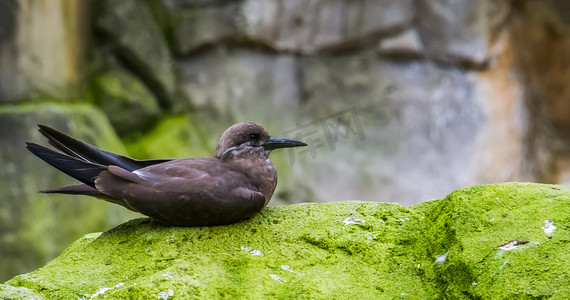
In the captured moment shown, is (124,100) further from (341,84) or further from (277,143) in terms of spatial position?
(277,143)

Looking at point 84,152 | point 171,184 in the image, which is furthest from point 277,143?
point 84,152

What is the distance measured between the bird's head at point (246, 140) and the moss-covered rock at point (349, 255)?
0.91 ft

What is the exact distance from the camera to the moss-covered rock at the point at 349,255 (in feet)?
6.68

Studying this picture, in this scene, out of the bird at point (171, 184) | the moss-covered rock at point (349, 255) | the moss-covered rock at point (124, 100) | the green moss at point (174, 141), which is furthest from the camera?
the green moss at point (174, 141)

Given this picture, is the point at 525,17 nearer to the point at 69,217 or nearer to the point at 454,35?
the point at 454,35

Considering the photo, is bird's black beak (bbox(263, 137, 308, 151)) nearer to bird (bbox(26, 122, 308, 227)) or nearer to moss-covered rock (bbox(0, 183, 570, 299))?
bird (bbox(26, 122, 308, 227))

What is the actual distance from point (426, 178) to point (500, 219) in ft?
17.2

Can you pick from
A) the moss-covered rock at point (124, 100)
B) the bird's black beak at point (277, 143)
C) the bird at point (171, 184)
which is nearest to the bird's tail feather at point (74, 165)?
the bird at point (171, 184)

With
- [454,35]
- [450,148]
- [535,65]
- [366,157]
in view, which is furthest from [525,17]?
[366,157]

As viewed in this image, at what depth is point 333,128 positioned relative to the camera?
722 cm

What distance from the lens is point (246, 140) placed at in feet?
8.63

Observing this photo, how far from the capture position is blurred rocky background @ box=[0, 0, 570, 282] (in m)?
6.36

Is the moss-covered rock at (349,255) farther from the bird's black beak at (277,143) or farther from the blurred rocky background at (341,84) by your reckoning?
the blurred rocky background at (341,84)

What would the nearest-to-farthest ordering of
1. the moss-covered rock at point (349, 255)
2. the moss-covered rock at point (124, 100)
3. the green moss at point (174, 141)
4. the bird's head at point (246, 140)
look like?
1. the moss-covered rock at point (349, 255)
2. the bird's head at point (246, 140)
3. the moss-covered rock at point (124, 100)
4. the green moss at point (174, 141)
